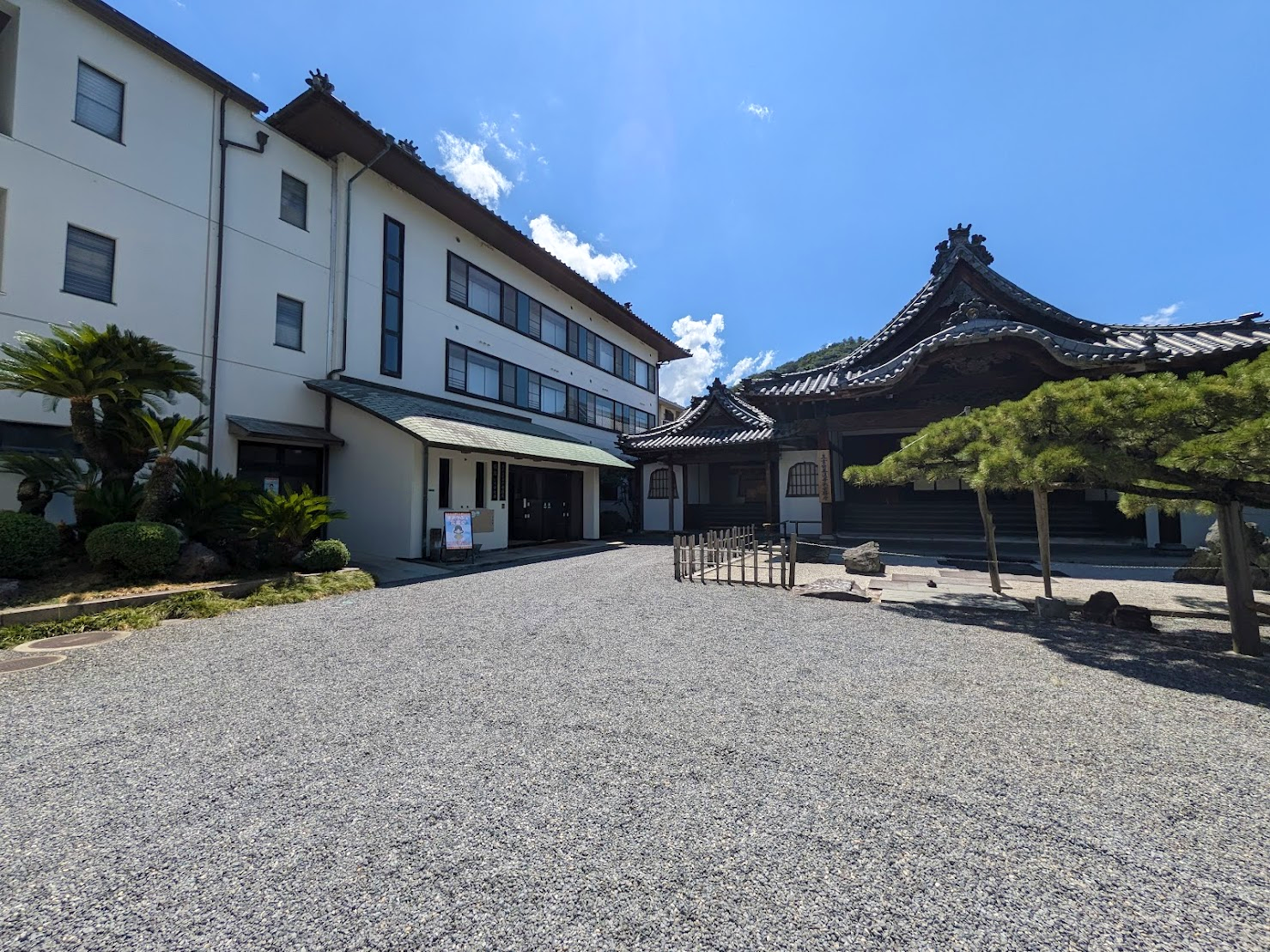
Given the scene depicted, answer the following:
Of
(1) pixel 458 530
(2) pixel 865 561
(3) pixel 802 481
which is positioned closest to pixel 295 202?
(1) pixel 458 530

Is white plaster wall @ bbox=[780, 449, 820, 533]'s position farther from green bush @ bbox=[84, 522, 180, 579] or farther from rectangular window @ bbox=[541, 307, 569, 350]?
green bush @ bbox=[84, 522, 180, 579]

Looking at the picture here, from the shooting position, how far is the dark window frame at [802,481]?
16531 millimetres

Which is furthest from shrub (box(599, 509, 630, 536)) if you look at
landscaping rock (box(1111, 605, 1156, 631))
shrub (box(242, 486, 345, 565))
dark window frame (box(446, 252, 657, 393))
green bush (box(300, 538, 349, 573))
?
landscaping rock (box(1111, 605, 1156, 631))

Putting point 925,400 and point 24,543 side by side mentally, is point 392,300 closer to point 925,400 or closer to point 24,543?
point 24,543

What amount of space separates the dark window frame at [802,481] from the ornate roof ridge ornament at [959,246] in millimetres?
6413

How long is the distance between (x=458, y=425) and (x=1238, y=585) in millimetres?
13280

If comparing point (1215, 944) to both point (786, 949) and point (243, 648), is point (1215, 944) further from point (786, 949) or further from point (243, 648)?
point (243, 648)

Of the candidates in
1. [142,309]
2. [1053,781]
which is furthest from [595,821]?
[142,309]

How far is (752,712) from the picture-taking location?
12.5 feet

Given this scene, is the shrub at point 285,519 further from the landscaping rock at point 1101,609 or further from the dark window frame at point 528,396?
the landscaping rock at point 1101,609

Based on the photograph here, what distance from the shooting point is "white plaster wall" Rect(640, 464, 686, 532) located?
64.6 ft

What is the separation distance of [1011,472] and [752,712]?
4.38 metres

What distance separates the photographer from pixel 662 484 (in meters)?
20.3

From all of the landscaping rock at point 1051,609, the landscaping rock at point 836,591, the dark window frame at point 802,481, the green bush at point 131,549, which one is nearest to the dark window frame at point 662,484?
the dark window frame at point 802,481
